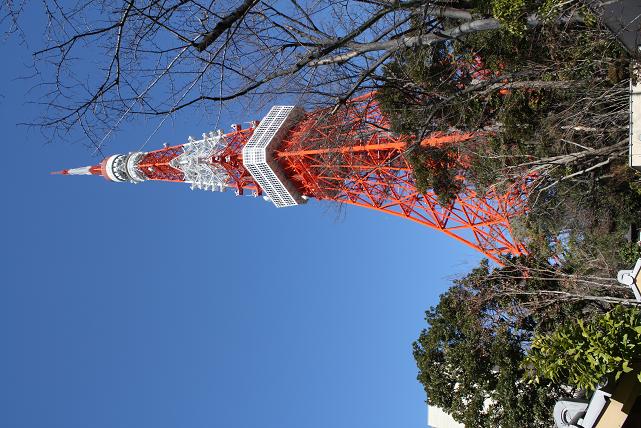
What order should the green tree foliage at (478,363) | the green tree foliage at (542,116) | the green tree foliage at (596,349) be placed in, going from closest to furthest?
the green tree foliage at (596,349) < the green tree foliage at (542,116) < the green tree foliage at (478,363)

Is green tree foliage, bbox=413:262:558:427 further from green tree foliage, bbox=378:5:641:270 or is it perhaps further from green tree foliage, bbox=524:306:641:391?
green tree foliage, bbox=524:306:641:391

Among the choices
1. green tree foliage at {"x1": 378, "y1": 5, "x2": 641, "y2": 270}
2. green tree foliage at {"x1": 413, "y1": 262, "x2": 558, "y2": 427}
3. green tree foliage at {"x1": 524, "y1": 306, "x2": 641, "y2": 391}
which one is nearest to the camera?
green tree foliage at {"x1": 524, "y1": 306, "x2": 641, "y2": 391}

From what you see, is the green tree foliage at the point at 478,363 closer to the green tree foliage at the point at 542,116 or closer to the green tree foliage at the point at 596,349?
the green tree foliage at the point at 542,116

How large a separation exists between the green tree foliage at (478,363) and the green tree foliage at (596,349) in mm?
6237

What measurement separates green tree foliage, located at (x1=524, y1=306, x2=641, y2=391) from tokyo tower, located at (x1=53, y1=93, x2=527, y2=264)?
5.40 m

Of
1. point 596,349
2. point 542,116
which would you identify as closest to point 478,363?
point 542,116

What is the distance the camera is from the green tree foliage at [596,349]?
7062 millimetres

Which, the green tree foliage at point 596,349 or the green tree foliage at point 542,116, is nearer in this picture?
the green tree foliage at point 596,349

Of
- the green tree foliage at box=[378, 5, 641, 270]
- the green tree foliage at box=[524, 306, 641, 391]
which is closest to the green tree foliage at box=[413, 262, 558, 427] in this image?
the green tree foliage at box=[378, 5, 641, 270]

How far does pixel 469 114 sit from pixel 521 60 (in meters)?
1.89

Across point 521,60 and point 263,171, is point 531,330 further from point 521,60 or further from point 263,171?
point 263,171

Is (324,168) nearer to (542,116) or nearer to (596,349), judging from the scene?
(542,116)

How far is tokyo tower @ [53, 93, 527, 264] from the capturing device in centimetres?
1548

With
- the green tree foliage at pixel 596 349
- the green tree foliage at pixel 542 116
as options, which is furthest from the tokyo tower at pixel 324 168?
the green tree foliage at pixel 596 349
